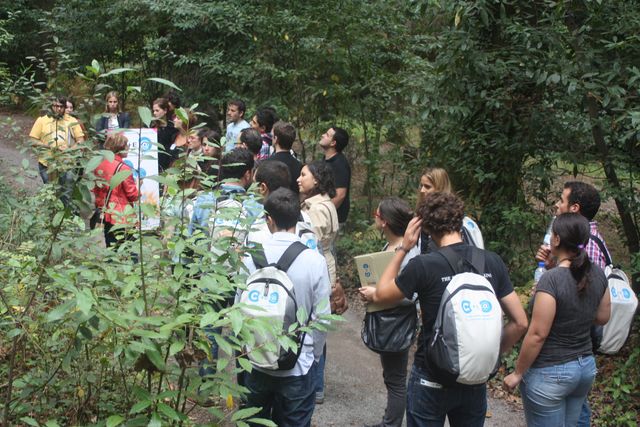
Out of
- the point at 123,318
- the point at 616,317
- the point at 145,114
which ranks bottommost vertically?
the point at 616,317

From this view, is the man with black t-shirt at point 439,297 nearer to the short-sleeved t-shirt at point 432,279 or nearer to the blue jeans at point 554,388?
the short-sleeved t-shirt at point 432,279

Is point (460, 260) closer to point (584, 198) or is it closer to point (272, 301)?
point (272, 301)

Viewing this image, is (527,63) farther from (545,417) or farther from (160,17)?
(160,17)

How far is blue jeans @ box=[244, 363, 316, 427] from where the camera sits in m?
3.97

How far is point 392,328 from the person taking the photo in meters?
4.72

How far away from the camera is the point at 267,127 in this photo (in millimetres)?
8523

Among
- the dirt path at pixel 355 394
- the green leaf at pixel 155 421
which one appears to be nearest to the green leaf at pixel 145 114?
the green leaf at pixel 155 421

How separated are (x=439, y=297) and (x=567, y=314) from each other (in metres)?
0.83

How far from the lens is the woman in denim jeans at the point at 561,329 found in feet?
13.1

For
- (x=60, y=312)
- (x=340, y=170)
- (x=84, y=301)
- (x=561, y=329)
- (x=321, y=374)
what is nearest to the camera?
(x=84, y=301)

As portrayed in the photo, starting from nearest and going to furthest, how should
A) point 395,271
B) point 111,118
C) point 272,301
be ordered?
1. point 272,301
2. point 395,271
3. point 111,118

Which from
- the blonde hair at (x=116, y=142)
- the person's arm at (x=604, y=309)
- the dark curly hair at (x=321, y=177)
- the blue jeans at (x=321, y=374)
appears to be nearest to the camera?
the blonde hair at (x=116, y=142)

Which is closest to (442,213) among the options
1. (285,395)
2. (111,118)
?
(285,395)

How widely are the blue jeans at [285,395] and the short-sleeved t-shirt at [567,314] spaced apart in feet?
4.46
